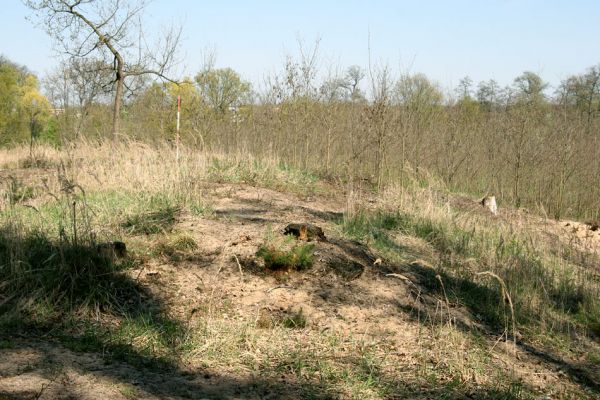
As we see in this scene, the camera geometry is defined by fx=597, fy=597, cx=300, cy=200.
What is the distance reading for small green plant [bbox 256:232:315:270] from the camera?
5.23 m

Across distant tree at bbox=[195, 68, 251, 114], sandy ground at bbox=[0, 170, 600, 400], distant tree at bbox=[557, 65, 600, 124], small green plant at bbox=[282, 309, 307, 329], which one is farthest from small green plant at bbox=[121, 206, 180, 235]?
distant tree at bbox=[557, 65, 600, 124]

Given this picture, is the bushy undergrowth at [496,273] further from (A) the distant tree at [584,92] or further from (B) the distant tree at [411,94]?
(A) the distant tree at [584,92]

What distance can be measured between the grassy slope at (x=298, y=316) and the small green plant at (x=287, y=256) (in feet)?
2.12

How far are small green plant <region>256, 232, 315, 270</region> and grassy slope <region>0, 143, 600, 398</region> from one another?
0.65 metres

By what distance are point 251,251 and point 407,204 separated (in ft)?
11.0

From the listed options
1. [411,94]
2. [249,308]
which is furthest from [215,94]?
[249,308]

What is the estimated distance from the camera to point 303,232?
5711 mm

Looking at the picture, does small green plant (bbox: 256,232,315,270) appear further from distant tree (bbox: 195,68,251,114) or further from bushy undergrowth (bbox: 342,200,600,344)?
distant tree (bbox: 195,68,251,114)

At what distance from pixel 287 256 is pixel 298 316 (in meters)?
0.77

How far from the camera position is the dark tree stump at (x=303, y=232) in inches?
224

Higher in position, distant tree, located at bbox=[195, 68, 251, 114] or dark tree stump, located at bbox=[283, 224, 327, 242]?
distant tree, located at bbox=[195, 68, 251, 114]

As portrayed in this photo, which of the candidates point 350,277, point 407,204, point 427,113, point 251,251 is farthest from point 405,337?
point 427,113

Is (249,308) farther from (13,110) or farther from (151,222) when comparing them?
(13,110)

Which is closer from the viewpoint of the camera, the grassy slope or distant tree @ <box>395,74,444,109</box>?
the grassy slope
